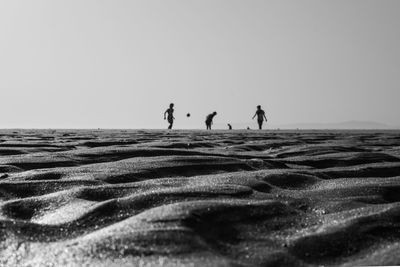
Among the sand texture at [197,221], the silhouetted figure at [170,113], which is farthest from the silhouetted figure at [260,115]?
the sand texture at [197,221]

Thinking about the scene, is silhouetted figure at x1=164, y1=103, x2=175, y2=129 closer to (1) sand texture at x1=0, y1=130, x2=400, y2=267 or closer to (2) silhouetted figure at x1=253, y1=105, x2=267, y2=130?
(2) silhouetted figure at x1=253, y1=105, x2=267, y2=130

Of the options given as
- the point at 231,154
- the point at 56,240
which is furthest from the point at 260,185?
the point at 231,154

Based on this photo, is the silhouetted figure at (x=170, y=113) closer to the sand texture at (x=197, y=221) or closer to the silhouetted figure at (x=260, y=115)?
the silhouetted figure at (x=260, y=115)

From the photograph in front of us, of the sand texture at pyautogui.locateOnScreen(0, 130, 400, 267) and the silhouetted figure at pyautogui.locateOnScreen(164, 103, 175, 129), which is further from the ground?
the silhouetted figure at pyautogui.locateOnScreen(164, 103, 175, 129)

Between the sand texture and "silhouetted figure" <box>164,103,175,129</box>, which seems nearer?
the sand texture

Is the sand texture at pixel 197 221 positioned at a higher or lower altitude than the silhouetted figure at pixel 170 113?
lower

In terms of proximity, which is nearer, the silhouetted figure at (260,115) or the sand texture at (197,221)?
the sand texture at (197,221)

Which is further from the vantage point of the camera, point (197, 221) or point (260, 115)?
point (260, 115)

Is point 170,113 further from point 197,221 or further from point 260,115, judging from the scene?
point 197,221

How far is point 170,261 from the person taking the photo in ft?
3.62

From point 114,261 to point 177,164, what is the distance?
1.87m

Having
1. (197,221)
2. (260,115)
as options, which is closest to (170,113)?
(260,115)

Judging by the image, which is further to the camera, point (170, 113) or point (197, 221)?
point (170, 113)

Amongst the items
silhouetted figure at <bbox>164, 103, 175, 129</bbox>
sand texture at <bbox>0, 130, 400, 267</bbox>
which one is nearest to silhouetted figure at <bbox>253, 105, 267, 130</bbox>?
silhouetted figure at <bbox>164, 103, 175, 129</bbox>
